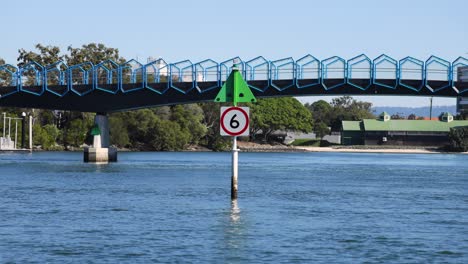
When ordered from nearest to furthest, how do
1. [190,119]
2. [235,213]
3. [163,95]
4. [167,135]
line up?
[235,213] < [163,95] < [167,135] < [190,119]

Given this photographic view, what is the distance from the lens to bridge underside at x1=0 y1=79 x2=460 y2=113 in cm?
9638

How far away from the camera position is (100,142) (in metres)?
110

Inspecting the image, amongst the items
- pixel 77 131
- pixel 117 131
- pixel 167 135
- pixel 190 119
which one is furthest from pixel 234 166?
pixel 190 119

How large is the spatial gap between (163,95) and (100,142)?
1088 cm

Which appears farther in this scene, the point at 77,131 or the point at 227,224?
the point at 77,131

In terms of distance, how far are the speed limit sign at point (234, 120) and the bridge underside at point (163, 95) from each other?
5816 centimetres

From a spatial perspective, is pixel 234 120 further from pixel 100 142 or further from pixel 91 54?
pixel 91 54

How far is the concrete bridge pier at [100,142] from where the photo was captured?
108m

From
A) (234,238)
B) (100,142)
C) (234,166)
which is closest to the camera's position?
(234,238)

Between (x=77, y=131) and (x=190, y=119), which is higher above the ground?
(x=190, y=119)

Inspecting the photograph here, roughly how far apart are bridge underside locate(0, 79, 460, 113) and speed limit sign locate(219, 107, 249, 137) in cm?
5816

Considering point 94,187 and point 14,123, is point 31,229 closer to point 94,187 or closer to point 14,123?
point 94,187

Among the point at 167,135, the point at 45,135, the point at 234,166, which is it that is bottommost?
the point at 234,166

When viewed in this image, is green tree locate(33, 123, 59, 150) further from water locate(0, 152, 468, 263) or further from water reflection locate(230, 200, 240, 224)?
water reflection locate(230, 200, 240, 224)
